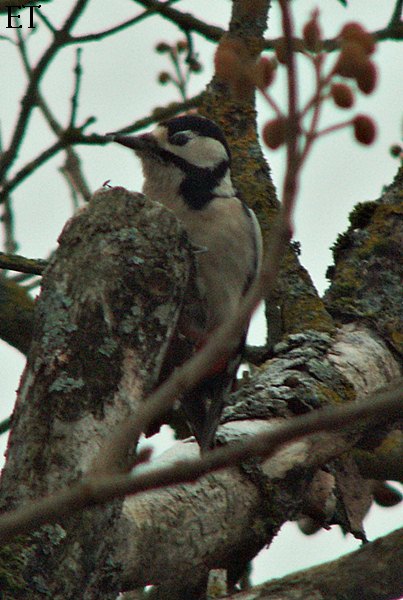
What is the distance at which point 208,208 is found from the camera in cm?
369

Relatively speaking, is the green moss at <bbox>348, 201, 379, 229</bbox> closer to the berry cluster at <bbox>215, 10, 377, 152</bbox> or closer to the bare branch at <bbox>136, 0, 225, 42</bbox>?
the bare branch at <bbox>136, 0, 225, 42</bbox>

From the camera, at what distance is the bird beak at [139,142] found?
12.4ft

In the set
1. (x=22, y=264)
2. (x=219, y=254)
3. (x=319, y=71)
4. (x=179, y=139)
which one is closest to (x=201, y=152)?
(x=179, y=139)

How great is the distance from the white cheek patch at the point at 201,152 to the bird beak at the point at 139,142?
2.4 inches

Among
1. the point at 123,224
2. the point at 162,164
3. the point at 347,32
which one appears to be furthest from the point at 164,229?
the point at 162,164

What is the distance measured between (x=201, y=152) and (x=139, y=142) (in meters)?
0.24

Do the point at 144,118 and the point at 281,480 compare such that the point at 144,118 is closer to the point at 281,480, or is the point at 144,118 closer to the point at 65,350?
the point at 281,480

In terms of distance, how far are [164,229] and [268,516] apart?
0.87m

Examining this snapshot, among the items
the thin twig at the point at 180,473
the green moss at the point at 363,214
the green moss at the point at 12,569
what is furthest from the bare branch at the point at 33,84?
the thin twig at the point at 180,473

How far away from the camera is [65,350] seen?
215cm

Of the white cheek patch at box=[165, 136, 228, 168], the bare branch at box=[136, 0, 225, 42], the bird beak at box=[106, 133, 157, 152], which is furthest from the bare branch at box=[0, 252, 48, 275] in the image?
the bare branch at box=[136, 0, 225, 42]

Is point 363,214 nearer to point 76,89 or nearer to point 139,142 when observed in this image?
point 139,142

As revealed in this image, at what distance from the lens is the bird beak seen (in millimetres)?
3793

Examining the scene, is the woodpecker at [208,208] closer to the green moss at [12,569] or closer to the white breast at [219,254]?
the white breast at [219,254]
